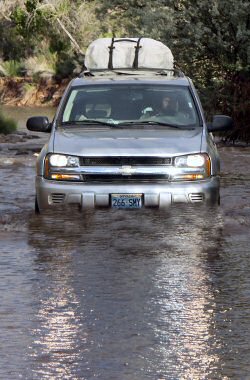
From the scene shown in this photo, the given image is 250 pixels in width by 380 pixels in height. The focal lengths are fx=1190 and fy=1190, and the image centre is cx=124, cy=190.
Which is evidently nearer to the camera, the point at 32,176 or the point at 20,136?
the point at 32,176

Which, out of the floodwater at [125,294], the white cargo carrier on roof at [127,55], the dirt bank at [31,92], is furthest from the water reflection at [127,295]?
the dirt bank at [31,92]

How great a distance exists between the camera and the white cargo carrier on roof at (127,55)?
62.4ft

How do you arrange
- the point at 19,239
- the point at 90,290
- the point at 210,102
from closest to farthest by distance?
the point at 90,290 < the point at 19,239 < the point at 210,102

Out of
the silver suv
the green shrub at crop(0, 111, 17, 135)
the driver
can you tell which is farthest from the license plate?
the green shrub at crop(0, 111, 17, 135)

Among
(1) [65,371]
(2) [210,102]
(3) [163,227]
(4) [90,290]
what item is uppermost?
(1) [65,371]

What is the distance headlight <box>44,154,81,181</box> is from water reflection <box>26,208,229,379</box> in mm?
569

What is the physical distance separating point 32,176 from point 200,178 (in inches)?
256

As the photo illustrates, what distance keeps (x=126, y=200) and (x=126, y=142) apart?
67 centimetres

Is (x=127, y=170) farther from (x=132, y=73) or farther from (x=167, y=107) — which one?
(x=132, y=73)

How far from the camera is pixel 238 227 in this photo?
12891 mm

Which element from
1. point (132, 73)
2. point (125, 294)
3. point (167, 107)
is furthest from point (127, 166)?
point (125, 294)

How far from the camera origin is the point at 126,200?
12414 mm

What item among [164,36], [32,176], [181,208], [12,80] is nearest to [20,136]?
[164,36]

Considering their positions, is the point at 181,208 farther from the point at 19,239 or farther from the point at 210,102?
the point at 210,102
